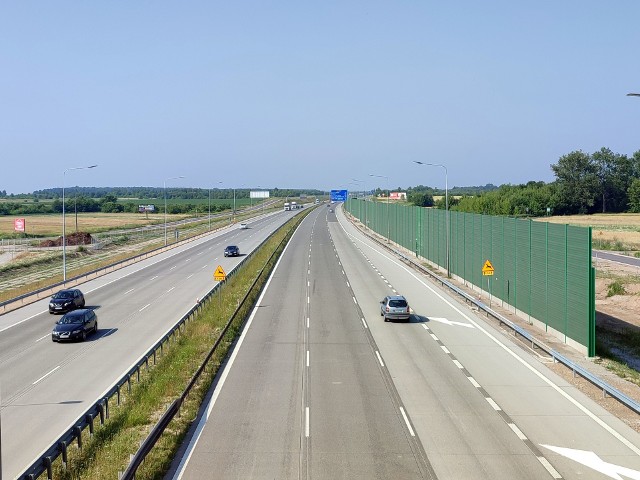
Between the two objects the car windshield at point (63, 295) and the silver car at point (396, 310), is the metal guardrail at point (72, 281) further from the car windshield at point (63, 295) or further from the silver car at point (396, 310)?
the silver car at point (396, 310)

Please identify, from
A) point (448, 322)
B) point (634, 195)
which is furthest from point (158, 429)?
point (634, 195)

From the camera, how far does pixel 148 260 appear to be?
73.6m

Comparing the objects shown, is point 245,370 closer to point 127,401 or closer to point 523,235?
point 127,401

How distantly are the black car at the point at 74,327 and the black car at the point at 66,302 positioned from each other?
7.39 meters

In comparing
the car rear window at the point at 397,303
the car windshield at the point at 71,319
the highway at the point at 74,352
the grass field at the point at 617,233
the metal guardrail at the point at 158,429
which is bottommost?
the highway at the point at 74,352

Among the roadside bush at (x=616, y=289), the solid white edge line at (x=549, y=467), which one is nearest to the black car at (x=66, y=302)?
the solid white edge line at (x=549, y=467)

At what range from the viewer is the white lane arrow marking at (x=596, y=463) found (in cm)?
1529

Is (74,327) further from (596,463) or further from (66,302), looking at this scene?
(596,463)

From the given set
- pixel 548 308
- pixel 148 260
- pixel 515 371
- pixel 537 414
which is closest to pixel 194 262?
pixel 148 260

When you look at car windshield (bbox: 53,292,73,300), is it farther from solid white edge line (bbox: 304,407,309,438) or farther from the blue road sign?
the blue road sign

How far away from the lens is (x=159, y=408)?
20219 millimetres

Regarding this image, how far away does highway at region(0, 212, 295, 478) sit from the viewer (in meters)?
19.4

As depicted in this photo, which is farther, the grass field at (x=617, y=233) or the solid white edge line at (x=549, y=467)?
the grass field at (x=617, y=233)

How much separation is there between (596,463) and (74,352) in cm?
2196
